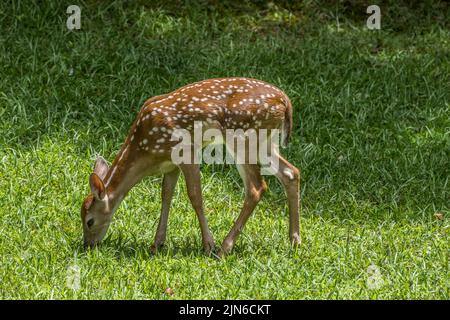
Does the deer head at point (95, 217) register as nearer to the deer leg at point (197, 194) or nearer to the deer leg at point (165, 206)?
the deer leg at point (165, 206)

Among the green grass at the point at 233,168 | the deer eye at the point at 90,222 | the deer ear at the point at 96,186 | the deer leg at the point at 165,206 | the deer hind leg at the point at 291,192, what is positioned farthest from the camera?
the deer hind leg at the point at 291,192

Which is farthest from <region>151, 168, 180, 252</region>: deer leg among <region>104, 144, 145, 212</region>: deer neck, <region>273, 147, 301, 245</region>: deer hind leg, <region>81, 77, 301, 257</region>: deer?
<region>273, 147, 301, 245</region>: deer hind leg

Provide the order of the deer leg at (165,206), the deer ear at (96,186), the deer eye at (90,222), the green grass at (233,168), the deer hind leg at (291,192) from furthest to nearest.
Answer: the deer hind leg at (291,192) → the deer leg at (165,206) → the deer eye at (90,222) → the deer ear at (96,186) → the green grass at (233,168)

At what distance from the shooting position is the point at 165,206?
814cm

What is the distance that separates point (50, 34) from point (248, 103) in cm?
447

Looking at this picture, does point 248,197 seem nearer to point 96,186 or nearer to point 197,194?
point 197,194

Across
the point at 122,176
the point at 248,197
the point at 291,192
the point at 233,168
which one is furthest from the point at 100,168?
the point at 233,168

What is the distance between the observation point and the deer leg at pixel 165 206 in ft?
26.3

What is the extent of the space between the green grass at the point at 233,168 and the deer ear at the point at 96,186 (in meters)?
0.37

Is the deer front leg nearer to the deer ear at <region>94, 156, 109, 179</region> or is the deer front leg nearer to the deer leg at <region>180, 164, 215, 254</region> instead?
the deer leg at <region>180, 164, 215, 254</region>

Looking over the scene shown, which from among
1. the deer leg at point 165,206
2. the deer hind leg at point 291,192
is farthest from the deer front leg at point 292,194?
the deer leg at point 165,206

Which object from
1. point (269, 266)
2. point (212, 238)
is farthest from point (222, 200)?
point (269, 266)

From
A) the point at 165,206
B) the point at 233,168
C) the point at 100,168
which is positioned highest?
the point at 100,168

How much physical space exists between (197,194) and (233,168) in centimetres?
197
